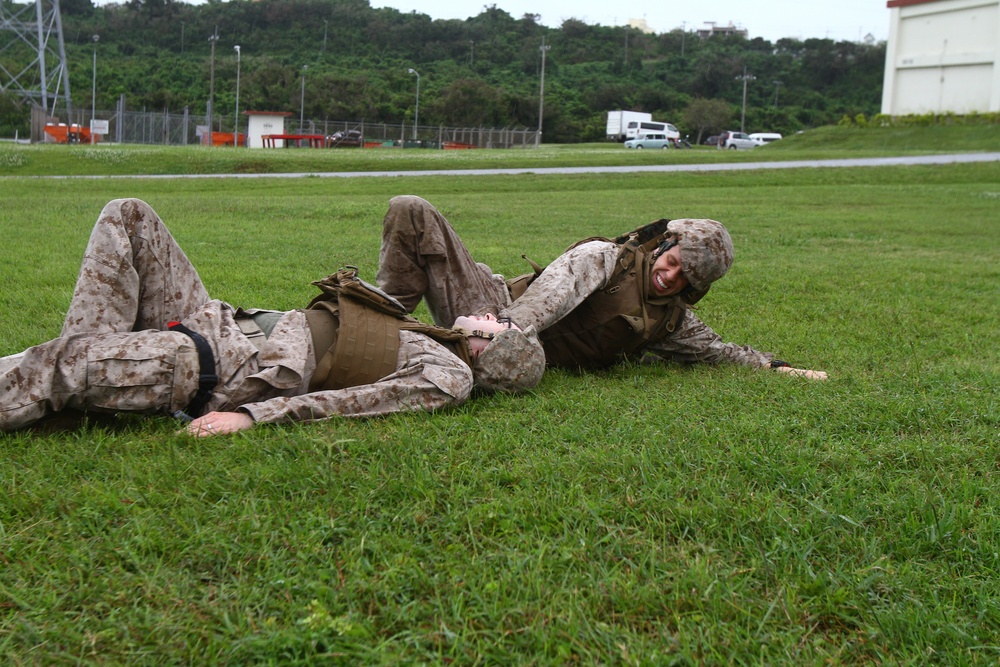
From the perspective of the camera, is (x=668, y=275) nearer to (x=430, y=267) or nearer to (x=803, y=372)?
(x=803, y=372)

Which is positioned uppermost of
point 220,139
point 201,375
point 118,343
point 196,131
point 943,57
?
point 943,57

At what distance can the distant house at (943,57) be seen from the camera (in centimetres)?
4238

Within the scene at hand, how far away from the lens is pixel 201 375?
3.43 metres

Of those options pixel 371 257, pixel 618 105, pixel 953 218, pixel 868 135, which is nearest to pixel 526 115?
pixel 618 105

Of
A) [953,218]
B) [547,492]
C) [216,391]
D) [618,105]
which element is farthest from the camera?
[618,105]

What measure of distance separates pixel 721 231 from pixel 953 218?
469 inches

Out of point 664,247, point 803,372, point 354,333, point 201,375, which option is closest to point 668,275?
point 664,247

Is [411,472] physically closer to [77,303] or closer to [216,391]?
[216,391]

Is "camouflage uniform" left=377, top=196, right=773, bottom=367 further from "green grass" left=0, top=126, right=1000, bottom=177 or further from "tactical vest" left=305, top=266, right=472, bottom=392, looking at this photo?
"green grass" left=0, top=126, right=1000, bottom=177

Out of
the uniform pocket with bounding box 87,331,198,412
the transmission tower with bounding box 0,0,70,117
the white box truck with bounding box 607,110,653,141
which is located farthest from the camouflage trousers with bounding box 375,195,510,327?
the white box truck with bounding box 607,110,653,141

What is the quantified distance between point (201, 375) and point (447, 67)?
311 feet

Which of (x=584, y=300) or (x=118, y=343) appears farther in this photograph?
(x=584, y=300)

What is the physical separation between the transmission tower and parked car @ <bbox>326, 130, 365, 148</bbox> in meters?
14.4

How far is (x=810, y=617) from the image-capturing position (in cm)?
225
